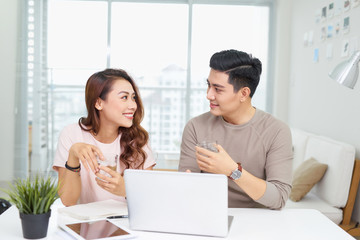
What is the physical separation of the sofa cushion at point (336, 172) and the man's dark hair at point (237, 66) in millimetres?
1093

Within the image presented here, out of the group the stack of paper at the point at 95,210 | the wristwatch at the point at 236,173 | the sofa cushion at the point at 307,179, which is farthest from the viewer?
the sofa cushion at the point at 307,179

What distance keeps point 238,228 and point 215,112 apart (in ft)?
2.17

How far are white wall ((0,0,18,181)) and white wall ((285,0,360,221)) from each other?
279cm

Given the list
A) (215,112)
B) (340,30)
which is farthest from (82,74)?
(215,112)

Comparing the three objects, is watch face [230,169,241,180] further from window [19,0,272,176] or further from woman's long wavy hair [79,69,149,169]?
window [19,0,272,176]

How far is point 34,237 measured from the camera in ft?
4.26

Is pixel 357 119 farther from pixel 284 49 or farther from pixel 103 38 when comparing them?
pixel 103 38

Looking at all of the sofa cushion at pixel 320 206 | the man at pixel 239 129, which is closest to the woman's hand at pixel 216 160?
the man at pixel 239 129

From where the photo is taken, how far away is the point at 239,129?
1982 millimetres

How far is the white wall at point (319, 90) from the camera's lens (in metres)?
2.97

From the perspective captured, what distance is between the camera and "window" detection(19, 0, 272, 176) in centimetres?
452

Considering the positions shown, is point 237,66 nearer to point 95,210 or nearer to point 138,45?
point 95,210

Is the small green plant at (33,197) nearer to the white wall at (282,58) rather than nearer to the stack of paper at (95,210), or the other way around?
the stack of paper at (95,210)

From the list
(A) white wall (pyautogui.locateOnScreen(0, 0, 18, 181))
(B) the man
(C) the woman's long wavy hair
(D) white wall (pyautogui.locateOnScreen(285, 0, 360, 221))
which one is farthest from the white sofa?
(A) white wall (pyautogui.locateOnScreen(0, 0, 18, 181))
